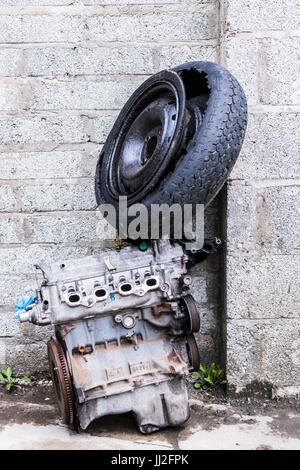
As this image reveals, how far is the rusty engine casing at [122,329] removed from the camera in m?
2.52

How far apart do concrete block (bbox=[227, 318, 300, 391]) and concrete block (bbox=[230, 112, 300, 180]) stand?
37.5 inches

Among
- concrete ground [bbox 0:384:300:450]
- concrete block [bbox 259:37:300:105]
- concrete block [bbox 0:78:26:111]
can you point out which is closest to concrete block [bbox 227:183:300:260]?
concrete block [bbox 259:37:300:105]

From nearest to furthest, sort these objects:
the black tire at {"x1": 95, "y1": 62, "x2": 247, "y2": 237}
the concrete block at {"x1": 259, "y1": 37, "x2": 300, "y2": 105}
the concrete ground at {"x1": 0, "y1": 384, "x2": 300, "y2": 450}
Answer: the black tire at {"x1": 95, "y1": 62, "x2": 247, "y2": 237} → the concrete ground at {"x1": 0, "y1": 384, "x2": 300, "y2": 450} → the concrete block at {"x1": 259, "y1": 37, "x2": 300, "y2": 105}

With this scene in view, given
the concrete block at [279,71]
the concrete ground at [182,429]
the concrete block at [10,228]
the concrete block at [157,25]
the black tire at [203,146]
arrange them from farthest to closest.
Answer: the concrete block at [10,228] < the concrete block at [157,25] < the concrete block at [279,71] < the concrete ground at [182,429] < the black tire at [203,146]

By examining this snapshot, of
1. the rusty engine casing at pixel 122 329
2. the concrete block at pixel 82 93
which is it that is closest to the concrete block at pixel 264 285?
the rusty engine casing at pixel 122 329

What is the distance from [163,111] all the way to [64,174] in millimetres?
1031

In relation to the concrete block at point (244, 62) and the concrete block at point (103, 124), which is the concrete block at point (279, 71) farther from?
the concrete block at point (103, 124)

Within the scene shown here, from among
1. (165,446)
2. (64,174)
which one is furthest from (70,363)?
(64,174)

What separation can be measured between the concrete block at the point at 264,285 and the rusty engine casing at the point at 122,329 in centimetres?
47

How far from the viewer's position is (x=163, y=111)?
2.62 meters

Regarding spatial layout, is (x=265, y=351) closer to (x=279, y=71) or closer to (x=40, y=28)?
(x=279, y=71)

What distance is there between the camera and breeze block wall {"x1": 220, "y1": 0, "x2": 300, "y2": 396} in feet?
9.59

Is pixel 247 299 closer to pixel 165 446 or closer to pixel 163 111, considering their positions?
pixel 165 446

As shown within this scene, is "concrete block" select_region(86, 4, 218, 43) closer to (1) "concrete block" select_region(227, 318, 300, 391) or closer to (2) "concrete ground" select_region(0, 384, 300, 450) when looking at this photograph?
(1) "concrete block" select_region(227, 318, 300, 391)
